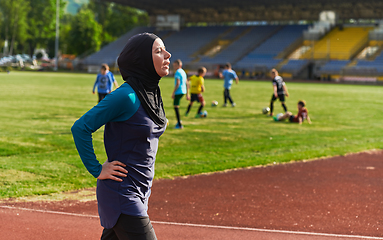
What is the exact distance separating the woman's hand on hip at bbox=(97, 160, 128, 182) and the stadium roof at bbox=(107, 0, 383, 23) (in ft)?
197

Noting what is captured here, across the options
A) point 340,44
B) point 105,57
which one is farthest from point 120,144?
point 105,57

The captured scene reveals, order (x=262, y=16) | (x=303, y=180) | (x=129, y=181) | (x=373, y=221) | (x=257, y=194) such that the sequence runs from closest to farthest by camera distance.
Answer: (x=129, y=181) → (x=373, y=221) → (x=257, y=194) → (x=303, y=180) → (x=262, y=16)

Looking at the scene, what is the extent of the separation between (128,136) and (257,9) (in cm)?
6872

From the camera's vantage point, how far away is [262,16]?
226ft

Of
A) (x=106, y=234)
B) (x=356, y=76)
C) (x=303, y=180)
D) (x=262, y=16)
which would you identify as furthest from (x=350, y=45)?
(x=106, y=234)

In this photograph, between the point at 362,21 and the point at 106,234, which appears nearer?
the point at 106,234

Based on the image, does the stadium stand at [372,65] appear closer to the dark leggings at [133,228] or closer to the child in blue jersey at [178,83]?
the child in blue jersey at [178,83]

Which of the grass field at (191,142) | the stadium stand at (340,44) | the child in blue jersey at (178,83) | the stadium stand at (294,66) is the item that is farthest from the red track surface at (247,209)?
the stadium stand at (340,44)

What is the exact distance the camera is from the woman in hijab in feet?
9.21

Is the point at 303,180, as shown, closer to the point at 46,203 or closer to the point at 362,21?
the point at 46,203

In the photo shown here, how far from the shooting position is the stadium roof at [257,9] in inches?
2355

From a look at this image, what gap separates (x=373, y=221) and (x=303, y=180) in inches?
90.2

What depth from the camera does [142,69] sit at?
287 centimetres

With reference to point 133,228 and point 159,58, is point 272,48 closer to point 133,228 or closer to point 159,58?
point 159,58
